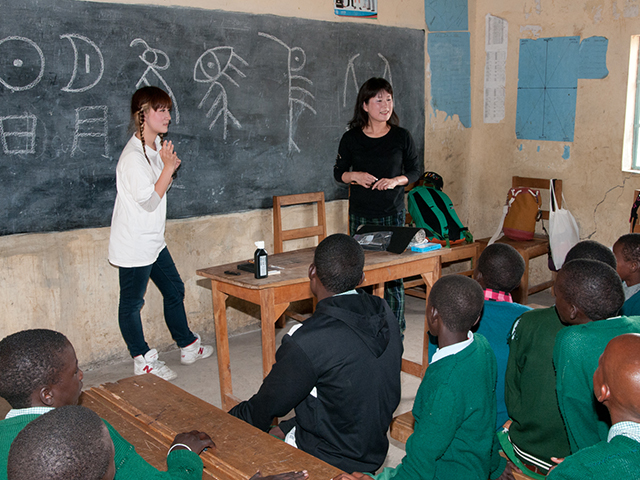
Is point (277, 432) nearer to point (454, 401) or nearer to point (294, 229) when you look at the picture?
point (454, 401)

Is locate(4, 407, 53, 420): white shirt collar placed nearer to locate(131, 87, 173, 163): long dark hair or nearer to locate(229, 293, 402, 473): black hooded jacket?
locate(229, 293, 402, 473): black hooded jacket

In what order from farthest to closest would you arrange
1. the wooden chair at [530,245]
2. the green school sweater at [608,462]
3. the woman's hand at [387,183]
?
the wooden chair at [530,245] < the woman's hand at [387,183] < the green school sweater at [608,462]

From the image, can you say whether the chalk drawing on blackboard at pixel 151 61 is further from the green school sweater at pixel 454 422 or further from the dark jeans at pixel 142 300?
the green school sweater at pixel 454 422

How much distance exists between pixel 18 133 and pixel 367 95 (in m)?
2.03

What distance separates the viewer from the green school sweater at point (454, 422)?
1638mm

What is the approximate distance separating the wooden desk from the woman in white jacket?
1288 mm

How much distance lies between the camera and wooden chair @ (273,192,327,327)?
4406 mm

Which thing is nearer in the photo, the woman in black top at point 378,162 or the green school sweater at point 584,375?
the green school sweater at point 584,375

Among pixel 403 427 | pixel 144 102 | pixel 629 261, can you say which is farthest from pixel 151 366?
pixel 629 261

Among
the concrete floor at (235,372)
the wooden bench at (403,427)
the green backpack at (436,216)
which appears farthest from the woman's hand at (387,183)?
the wooden bench at (403,427)

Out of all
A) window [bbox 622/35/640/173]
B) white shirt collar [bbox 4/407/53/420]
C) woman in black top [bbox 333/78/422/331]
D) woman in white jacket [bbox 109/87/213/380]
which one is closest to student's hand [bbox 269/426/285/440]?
white shirt collar [bbox 4/407/53/420]

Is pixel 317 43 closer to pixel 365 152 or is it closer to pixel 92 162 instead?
pixel 365 152

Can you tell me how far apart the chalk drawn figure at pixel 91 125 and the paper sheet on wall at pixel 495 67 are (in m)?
3.49

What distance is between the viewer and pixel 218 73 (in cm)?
411
